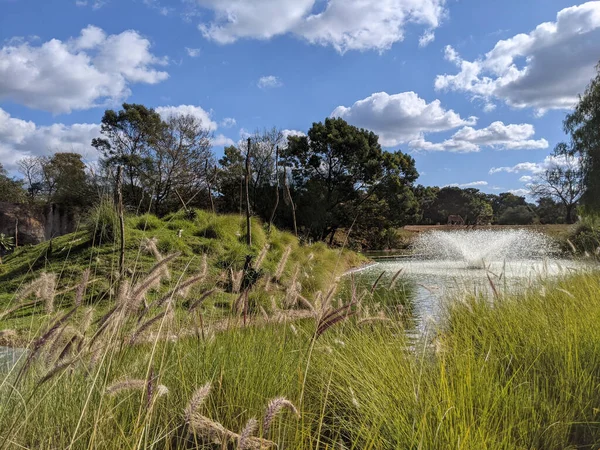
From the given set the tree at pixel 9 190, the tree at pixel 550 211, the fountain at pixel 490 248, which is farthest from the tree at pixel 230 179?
the tree at pixel 550 211

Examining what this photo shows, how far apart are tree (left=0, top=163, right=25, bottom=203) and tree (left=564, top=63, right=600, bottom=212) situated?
3321cm

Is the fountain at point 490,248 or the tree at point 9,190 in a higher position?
the tree at point 9,190

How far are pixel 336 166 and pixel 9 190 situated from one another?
2231 cm

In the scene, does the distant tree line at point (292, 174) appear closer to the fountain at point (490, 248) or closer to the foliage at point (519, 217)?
the fountain at point (490, 248)

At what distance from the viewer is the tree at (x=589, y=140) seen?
59.6ft

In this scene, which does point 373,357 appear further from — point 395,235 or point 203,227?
point 395,235

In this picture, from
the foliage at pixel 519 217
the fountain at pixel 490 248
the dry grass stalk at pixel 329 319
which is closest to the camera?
the dry grass stalk at pixel 329 319

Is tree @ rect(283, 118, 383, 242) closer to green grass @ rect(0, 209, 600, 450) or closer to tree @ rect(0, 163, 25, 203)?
tree @ rect(0, 163, 25, 203)

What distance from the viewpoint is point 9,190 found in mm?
29297

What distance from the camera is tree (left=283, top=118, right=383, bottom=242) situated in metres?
24.4

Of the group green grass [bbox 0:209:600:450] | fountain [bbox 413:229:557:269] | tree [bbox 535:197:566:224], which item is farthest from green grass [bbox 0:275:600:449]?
tree [bbox 535:197:566:224]

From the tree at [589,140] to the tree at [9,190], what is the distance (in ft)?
109

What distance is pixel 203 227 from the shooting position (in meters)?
11.1

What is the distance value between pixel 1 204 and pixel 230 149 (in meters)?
12.4
